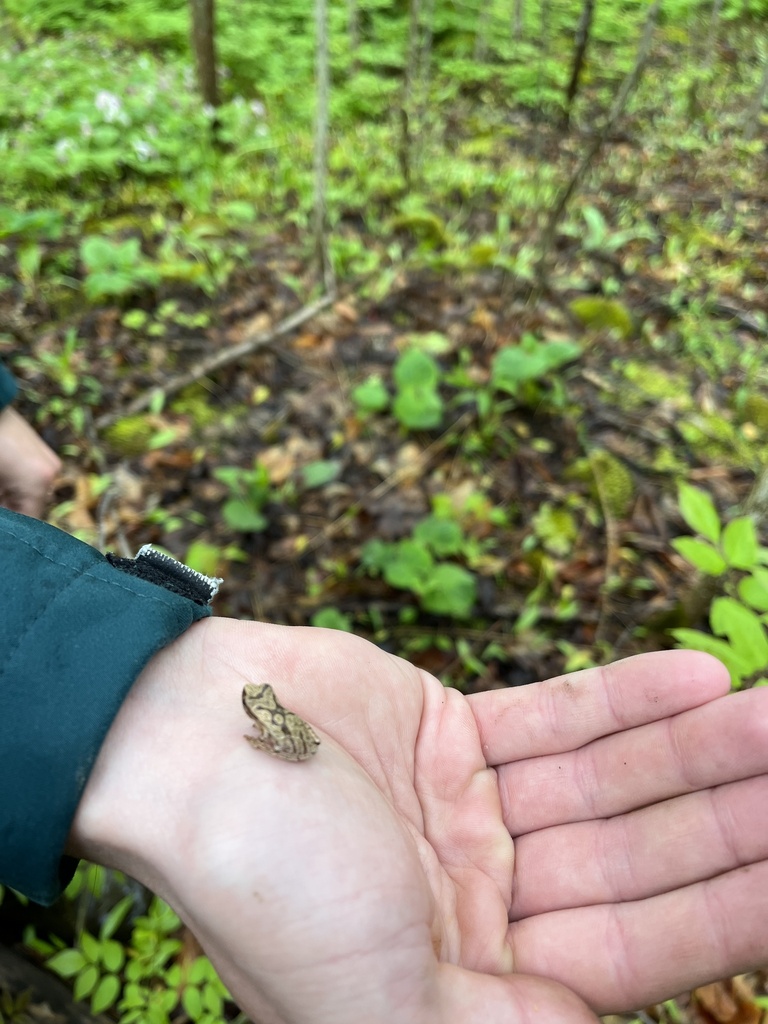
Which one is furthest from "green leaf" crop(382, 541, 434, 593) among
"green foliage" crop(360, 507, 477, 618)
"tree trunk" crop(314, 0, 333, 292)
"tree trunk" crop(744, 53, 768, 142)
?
"tree trunk" crop(744, 53, 768, 142)

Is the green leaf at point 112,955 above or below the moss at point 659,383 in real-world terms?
below

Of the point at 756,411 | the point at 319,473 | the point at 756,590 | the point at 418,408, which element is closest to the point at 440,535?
the point at 319,473

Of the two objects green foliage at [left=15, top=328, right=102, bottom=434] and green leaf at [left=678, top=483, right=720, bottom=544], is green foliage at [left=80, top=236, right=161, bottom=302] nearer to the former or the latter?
green foliage at [left=15, top=328, right=102, bottom=434]

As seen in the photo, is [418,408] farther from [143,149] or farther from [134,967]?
[143,149]

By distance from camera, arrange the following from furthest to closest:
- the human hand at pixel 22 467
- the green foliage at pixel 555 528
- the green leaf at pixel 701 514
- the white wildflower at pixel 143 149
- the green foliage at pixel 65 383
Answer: the white wildflower at pixel 143 149, the green foliage at pixel 65 383, the green foliage at pixel 555 528, the human hand at pixel 22 467, the green leaf at pixel 701 514

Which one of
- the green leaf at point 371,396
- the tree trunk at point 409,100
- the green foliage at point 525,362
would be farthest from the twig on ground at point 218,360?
the tree trunk at point 409,100

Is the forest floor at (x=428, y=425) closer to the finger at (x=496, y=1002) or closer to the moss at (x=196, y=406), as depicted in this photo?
the moss at (x=196, y=406)
